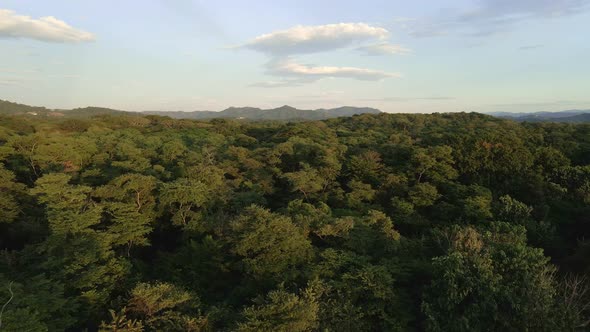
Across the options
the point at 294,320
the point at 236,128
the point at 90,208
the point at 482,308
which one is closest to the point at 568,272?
the point at 482,308

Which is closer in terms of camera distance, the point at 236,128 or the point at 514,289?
the point at 514,289

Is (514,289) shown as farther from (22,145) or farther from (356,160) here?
(22,145)

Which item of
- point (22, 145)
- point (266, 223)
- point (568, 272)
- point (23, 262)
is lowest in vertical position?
point (568, 272)

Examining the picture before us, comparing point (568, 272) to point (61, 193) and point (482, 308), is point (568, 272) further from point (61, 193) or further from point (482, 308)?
point (61, 193)

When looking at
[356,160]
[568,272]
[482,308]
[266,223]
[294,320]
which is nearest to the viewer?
[294,320]

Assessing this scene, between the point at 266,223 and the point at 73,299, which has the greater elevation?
the point at 266,223

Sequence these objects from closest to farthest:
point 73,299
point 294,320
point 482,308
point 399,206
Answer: point 294,320
point 482,308
point 73,299
point 399,206
